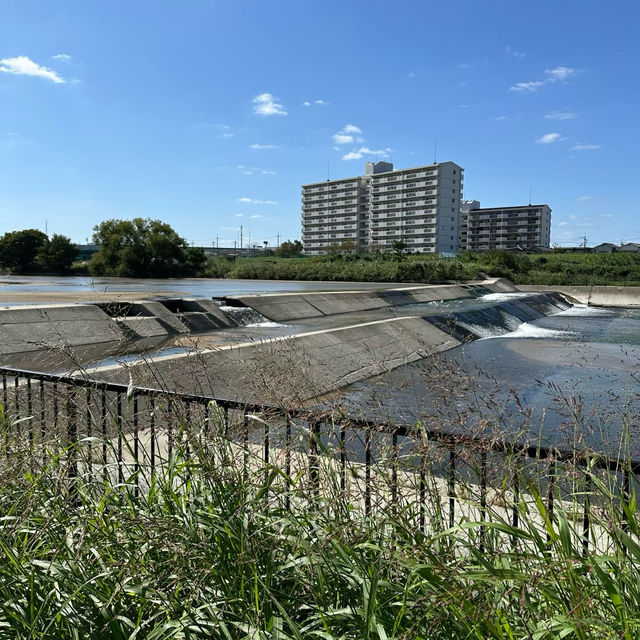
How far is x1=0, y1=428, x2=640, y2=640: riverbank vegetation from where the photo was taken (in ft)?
5.92

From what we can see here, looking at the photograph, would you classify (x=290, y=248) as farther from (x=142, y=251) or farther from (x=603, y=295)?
(x=603, y=295)

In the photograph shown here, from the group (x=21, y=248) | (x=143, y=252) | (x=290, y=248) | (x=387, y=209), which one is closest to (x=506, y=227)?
(x=387, y=209)

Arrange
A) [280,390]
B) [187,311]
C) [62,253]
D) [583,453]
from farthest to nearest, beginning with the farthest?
[62,253]
[187,311]
[280,390]
[583,453]

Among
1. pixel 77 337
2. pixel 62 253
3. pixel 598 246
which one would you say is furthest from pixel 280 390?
pixel 598 246

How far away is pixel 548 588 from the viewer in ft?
6.28

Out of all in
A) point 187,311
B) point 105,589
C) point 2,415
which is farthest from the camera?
point 187,311

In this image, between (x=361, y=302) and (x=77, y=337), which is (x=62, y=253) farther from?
(x=77, y=337)

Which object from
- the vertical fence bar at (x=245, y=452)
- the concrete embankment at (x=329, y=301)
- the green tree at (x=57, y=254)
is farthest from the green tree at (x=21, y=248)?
the vertical fence bar at (x=245, y=452)

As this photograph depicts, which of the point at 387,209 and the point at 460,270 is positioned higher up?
the point at 387,209

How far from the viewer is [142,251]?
58.3 metres

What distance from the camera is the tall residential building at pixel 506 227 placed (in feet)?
432

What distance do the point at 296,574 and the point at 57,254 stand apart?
70405 millimetres

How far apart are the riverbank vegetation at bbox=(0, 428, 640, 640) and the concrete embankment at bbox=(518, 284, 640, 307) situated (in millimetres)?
37137

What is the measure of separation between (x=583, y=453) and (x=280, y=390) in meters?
1.44
